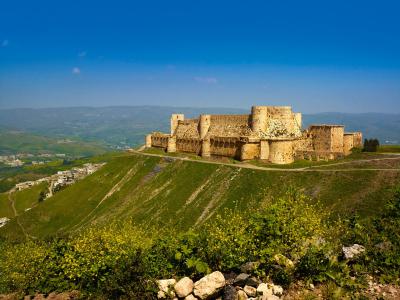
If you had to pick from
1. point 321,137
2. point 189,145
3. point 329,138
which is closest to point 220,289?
point 329,138

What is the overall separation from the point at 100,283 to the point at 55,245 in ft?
23.6

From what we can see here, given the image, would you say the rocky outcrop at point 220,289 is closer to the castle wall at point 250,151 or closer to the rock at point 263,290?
the rock at point 263,290

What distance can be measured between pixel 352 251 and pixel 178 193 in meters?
58.6

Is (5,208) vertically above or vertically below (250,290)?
below

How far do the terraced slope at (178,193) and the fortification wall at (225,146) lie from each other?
6.21 meters

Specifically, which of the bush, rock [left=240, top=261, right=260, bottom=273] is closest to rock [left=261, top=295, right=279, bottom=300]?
the bush

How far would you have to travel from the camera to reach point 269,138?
79438 mm

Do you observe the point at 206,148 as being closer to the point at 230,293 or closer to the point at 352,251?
the point at 352,251

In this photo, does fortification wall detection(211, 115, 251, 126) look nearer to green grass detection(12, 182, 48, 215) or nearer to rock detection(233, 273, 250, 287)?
green grass detection(12, 182, 48, 215)

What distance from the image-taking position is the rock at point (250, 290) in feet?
62.2

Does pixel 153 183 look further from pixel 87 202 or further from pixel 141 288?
pixel 141 288

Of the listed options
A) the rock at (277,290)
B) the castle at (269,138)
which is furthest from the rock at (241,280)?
the castle at (269,138)

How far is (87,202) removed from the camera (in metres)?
96.5

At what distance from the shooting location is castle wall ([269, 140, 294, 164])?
77375mm
